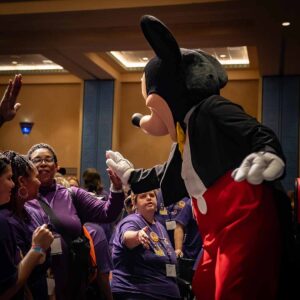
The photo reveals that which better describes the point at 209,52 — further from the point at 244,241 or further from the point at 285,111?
the point at 244,241

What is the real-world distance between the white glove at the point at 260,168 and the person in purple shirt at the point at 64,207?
1.09 m

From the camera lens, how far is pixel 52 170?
9.43 feet

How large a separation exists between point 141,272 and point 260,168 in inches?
62.6

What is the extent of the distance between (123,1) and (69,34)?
142 cm

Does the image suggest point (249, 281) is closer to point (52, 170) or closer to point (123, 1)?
point (52, 170)

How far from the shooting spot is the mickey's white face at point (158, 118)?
2.08 m

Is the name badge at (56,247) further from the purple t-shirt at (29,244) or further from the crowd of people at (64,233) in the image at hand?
the purple t-shirt at (29,244)

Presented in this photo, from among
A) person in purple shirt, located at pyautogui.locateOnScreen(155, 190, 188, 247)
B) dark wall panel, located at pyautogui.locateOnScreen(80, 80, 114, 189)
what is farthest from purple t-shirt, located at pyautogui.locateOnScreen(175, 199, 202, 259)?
dark wall panel, located at pyautogui.locateOnScreen(80, 80, 114, 189)

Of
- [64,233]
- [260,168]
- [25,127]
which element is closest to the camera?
[260,168]

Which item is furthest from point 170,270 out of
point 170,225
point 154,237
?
point 170,225

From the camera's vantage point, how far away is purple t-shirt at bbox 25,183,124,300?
267 centimetres

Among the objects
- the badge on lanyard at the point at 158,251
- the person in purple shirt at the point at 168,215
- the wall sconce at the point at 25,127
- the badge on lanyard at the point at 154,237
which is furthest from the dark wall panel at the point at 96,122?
the badge on lanyard at the point at 158,251

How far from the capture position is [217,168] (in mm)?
1841

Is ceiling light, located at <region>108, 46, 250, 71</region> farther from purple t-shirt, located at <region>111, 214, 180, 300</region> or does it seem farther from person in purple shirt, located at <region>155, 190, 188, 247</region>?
purple t-shirt, located at <region>111, 214, 180, 300</region>
